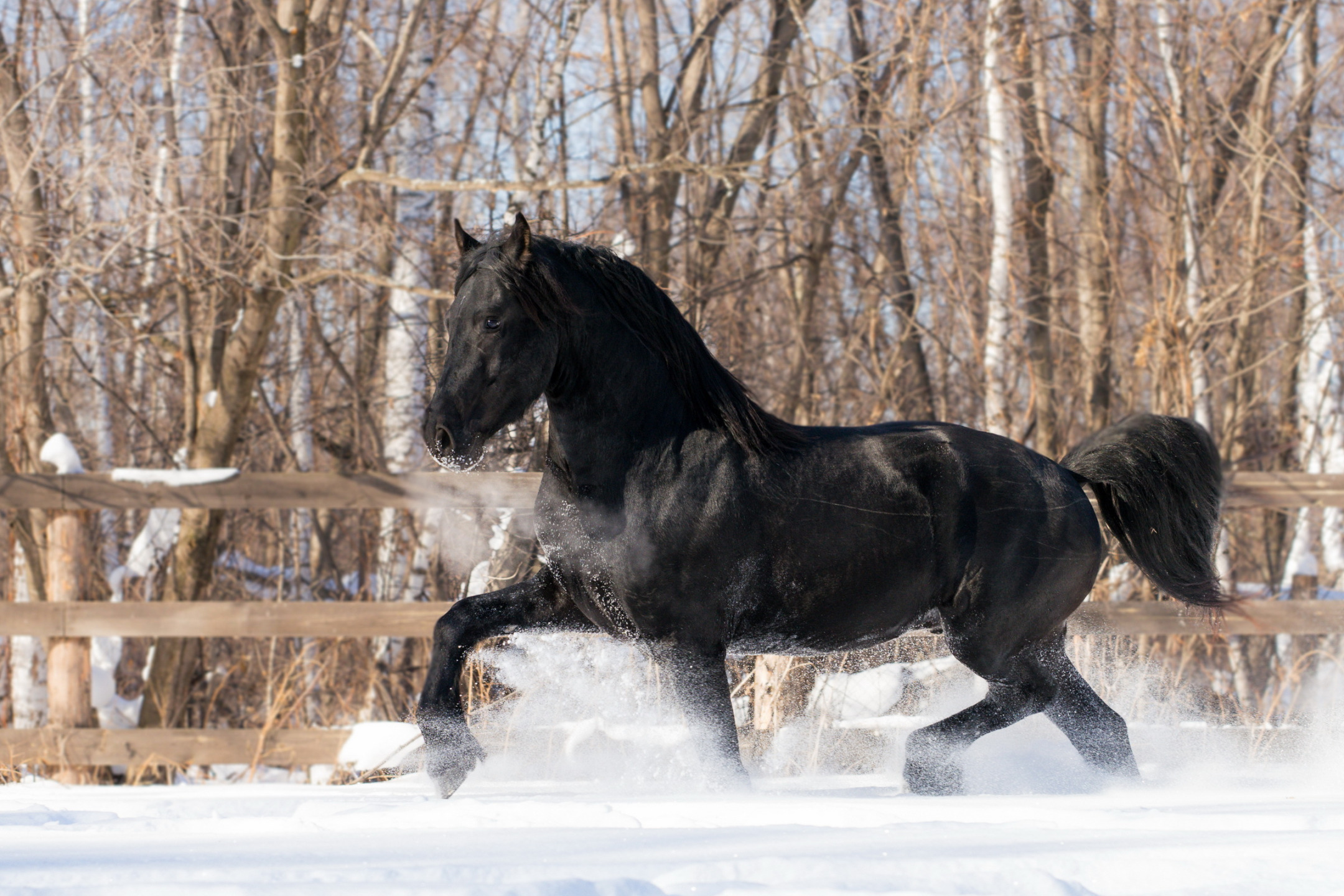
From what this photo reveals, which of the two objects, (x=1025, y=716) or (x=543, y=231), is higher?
(x=543, y=231)

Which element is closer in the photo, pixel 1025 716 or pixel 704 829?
pixel 704 829

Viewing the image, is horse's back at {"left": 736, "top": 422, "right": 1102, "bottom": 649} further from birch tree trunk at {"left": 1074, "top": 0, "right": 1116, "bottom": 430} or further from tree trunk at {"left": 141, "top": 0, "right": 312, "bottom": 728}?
birch tree trunk at {"left": 1074, "top": 0, "right": 1116, "bottom": 430}

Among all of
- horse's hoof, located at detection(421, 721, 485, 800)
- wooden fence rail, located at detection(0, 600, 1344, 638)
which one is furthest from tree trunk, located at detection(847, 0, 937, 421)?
horse's hoof, located at detection(421, 721, 485, 800)

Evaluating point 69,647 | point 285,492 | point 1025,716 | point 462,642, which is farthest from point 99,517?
point 1025,716

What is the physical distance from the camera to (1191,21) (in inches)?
282

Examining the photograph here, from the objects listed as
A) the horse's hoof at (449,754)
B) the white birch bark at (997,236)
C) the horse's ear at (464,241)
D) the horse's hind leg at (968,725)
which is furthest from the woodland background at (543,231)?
the horse's hind leg at (968,725)

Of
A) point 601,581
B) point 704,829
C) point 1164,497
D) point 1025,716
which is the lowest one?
point 1025,716

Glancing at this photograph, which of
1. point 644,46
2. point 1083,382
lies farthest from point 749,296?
point 1083,382

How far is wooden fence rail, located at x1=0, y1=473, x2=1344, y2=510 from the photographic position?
488cm

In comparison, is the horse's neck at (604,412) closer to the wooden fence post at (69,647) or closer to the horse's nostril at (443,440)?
the horse's nostril at (443,440)

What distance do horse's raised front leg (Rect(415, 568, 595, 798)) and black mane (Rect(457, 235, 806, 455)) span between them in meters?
0.62

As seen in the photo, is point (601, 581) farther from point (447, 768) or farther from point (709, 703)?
point (447, 768)

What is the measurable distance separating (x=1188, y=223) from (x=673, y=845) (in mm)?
7094

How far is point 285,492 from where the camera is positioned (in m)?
5.04
